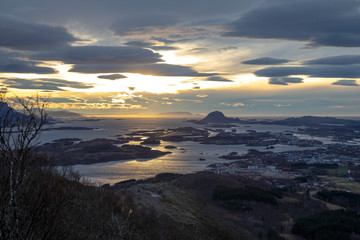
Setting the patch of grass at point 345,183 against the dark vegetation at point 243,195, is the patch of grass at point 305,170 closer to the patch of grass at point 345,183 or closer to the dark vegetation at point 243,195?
the patch of grass at point 345,183

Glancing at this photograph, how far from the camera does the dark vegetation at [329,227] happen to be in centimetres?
2358

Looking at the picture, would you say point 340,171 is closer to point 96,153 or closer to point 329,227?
point 329,227

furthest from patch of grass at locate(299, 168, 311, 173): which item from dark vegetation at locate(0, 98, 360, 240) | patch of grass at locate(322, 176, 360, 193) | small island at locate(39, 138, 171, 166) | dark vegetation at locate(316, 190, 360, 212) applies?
small island at locate(39, 138, 171, 166)

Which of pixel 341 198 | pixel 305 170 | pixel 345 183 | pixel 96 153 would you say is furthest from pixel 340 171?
pixel 96 153

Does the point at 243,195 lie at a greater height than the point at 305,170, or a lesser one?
greater

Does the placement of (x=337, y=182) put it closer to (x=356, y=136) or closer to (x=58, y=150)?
(x=58, y=150)

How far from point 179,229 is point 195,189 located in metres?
26.2

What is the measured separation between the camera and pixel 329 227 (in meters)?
24.8

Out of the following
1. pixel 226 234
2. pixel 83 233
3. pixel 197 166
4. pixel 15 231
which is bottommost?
pixel 197 166

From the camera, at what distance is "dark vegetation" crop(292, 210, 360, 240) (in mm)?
23578

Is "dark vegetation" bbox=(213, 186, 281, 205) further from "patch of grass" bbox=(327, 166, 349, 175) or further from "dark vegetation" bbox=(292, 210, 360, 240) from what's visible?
"patch of grass" bbox=(327, 166, 349, 175)

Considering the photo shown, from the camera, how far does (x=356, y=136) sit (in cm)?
17238

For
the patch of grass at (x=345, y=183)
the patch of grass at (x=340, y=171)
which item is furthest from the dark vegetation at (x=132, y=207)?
the patch of grass at (x=340, y=171)

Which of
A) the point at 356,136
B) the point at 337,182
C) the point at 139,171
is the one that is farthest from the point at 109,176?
the point at 356,136
